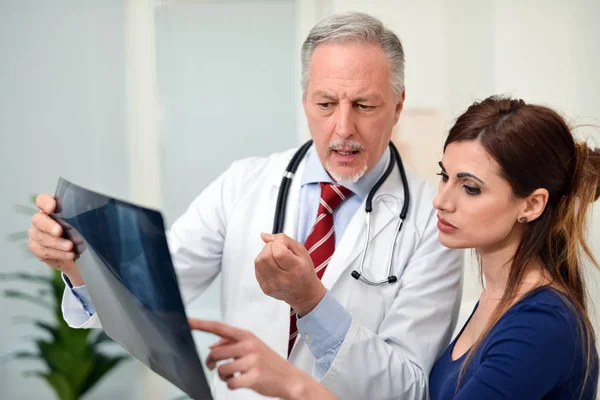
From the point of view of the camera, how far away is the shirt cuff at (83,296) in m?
1.47

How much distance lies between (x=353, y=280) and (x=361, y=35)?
54 centimetres

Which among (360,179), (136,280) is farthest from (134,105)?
(136,280)

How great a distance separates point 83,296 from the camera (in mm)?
1479

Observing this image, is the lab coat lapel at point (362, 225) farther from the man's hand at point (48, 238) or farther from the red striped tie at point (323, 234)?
the man's hand at point (48, 238)

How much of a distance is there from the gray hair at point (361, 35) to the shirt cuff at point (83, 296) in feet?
2.31

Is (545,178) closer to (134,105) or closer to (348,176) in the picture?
(348,176)

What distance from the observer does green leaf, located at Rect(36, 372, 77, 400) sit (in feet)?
10.1

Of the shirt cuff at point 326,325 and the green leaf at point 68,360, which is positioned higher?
the shirt cuff at point 326,325

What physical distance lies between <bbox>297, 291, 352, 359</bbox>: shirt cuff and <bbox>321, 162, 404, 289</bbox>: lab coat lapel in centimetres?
22

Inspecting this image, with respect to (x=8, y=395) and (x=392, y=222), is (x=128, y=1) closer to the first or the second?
(x=8, y=395)

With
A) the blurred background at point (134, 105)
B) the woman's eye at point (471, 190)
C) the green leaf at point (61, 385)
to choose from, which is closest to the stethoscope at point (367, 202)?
the woman's eye at point (471, 190)

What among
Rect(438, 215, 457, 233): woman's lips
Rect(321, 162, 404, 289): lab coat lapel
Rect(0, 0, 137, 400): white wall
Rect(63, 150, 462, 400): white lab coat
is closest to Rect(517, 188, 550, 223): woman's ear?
Rect(438, 215, 457, 233): woman's lips

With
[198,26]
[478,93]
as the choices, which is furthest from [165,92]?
[478,93]

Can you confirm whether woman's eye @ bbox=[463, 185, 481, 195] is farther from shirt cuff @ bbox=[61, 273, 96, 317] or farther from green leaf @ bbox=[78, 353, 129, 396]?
green leaf @ bbox=[78, 353, 129, 396]
